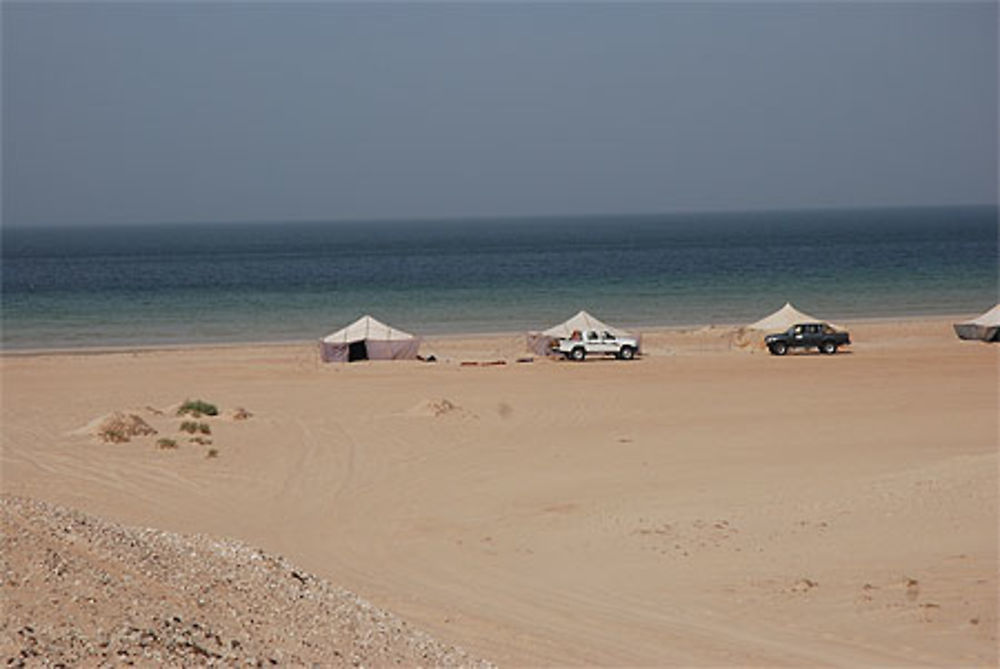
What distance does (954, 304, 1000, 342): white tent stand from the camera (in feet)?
167

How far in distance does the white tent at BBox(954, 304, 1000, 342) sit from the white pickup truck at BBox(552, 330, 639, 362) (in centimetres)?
1404

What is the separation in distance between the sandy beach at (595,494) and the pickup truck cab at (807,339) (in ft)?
15.8

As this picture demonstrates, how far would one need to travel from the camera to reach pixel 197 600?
10.0 meters

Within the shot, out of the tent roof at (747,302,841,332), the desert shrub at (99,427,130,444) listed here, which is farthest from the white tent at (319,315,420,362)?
the desert shrub at (99,427,130,444)

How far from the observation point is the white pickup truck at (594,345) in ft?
150

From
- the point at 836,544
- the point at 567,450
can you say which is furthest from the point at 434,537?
the point at 567,450

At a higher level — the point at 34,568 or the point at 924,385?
the point at 34,568

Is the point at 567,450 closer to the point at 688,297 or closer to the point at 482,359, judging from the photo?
the point at 482,359

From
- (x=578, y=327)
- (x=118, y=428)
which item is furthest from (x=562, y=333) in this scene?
(x=118, y=428)

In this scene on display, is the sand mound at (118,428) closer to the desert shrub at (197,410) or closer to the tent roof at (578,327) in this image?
the desert shrub at (197,410)

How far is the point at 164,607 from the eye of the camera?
31.0ft

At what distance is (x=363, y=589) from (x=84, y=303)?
240 ft

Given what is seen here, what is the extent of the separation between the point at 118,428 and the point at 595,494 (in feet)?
35.9

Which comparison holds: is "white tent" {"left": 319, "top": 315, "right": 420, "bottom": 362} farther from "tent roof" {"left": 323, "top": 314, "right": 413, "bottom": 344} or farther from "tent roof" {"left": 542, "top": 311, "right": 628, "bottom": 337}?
"tent roof" {"left": 542, "top": 311, "right": 628, "bottom": 337}
